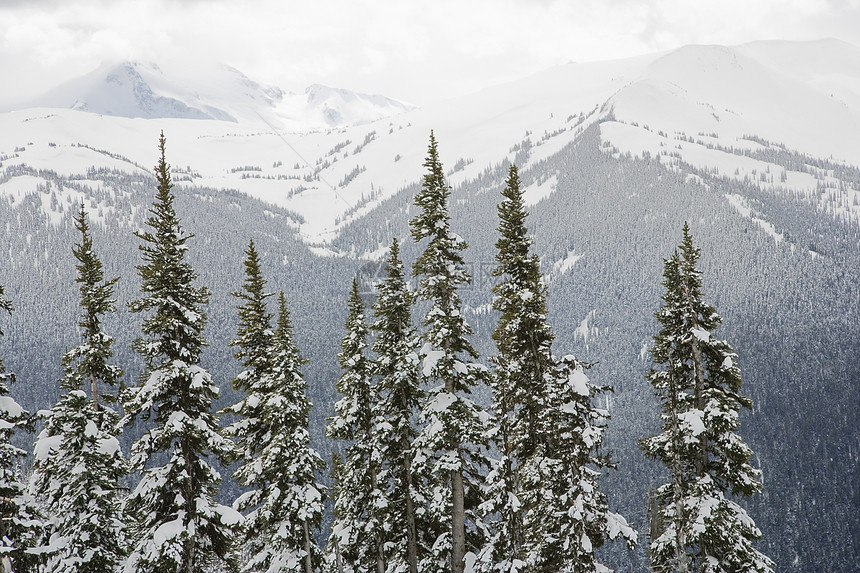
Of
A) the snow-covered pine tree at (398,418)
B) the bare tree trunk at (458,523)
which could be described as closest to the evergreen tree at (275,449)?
the snow-covered pine tree at (398,418)

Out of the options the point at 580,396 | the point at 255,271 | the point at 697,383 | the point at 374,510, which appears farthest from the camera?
the point at 255,271

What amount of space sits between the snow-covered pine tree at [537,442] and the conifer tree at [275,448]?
736cm

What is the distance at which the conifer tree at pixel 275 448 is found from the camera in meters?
23.1

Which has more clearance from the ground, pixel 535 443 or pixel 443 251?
pixel 443 251

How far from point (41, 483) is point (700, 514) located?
24.9 metres

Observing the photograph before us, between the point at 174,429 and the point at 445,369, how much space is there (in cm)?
821

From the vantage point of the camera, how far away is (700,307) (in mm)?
19531

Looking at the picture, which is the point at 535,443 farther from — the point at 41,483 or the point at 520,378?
the point at 41,483

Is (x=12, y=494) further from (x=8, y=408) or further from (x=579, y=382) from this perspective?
(x=579, y=382)

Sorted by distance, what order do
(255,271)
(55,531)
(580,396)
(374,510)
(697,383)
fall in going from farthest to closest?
(255,271)
(374,510)
(55,531)
(697,383)
(580,396)

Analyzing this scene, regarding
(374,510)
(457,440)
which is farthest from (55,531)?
(457,440)

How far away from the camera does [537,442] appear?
63.5 ft

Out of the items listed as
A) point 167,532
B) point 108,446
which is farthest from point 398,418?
point 108,446

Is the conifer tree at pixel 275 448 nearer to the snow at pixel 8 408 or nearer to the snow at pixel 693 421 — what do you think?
the snow at pixel 8 408
